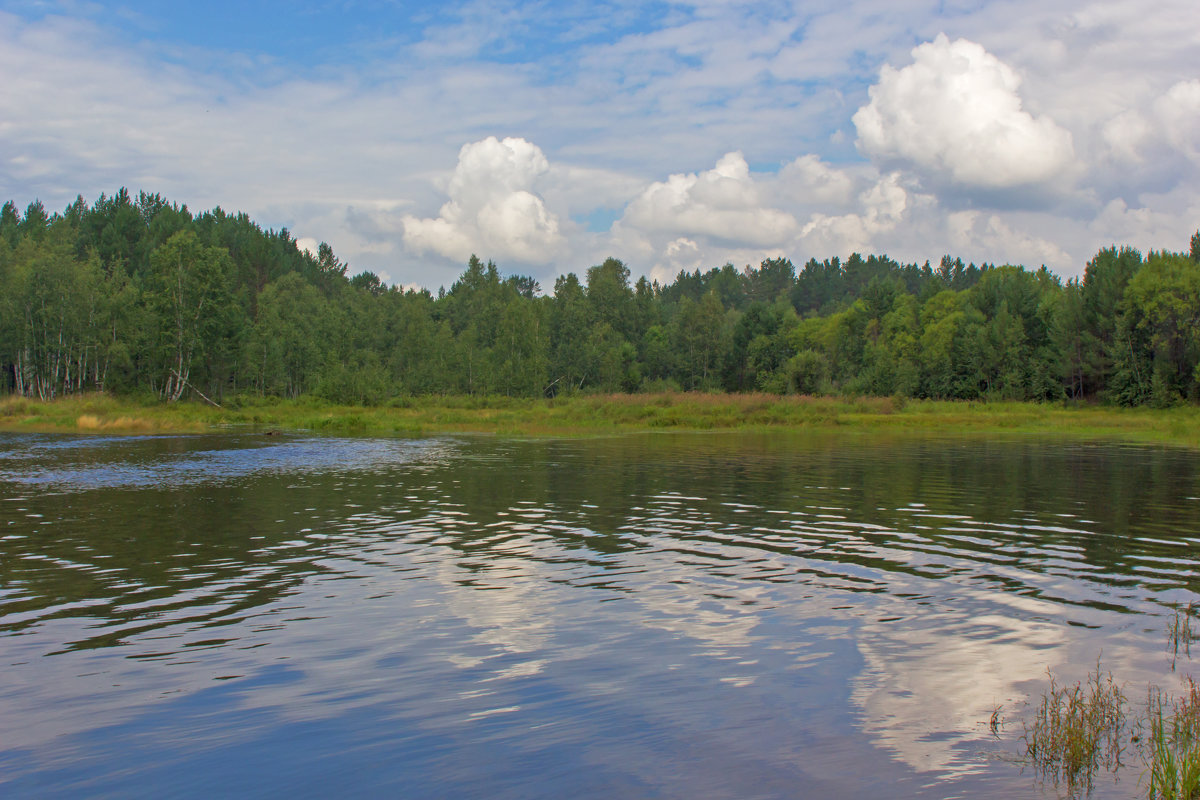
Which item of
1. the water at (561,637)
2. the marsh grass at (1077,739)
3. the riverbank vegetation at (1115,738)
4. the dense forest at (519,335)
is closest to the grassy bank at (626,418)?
the dense forest at (519,335)

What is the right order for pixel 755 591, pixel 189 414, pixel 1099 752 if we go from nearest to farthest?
pixel 1099 752, pixel 755 591, pixel 189 414

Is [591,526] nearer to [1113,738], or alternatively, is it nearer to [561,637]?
[561,637]

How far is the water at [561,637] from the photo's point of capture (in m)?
7.06

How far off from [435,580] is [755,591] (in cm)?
525

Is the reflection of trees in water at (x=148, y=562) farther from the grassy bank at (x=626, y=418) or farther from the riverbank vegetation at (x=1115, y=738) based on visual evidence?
the grassy bank at (x=626, y=418)

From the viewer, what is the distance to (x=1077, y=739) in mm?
7184

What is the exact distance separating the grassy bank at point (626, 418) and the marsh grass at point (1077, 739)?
47194 mm

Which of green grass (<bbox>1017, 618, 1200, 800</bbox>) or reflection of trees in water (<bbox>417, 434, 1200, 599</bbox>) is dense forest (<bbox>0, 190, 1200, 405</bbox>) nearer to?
reflection of trees in water (<bbox>417, 434, 1200, 599</bbox>)

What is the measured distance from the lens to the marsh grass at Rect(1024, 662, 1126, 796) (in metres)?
6.95

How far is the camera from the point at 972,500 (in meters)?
23.7

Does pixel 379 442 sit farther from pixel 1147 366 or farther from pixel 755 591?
pixel 1147 366

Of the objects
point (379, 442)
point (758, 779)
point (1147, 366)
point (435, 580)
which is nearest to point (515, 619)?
point (435, 580)

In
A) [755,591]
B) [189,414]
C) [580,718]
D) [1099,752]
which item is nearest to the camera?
[1099,752]

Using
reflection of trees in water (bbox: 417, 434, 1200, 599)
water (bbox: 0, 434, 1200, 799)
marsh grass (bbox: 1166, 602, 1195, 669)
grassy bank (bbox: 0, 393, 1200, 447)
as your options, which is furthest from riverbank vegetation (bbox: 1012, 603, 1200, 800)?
grassy bank (bbox: 0, 393, 1200, 447)
